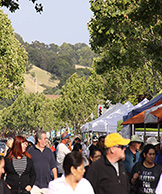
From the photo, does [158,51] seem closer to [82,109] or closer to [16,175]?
[16,175]

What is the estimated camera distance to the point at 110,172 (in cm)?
611

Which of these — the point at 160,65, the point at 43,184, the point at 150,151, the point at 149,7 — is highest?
the point at 149,7

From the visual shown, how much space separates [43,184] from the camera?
9.41m

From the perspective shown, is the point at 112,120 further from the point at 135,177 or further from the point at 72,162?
the point at 72,162

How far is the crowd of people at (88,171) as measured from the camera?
4.88 m

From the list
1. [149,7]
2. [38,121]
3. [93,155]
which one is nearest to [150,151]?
[93,155]

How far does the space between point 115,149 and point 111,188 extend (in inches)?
18.4

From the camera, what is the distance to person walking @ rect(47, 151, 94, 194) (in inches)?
189

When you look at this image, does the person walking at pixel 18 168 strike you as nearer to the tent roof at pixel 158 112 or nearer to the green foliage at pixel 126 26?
the tent roof at pixel 158 112

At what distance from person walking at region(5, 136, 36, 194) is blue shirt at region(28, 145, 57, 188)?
838mm

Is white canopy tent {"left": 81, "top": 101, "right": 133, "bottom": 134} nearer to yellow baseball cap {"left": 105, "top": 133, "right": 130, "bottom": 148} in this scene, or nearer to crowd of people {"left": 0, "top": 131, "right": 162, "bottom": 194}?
crowd of people {"left": 0, "top": 131, "right": 162, "bottom": 194}

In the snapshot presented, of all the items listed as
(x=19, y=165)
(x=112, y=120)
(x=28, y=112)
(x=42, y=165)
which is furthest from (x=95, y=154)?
(x=28, y=112)

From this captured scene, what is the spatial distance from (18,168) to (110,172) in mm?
2784

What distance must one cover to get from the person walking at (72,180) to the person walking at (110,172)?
1.18 meters
